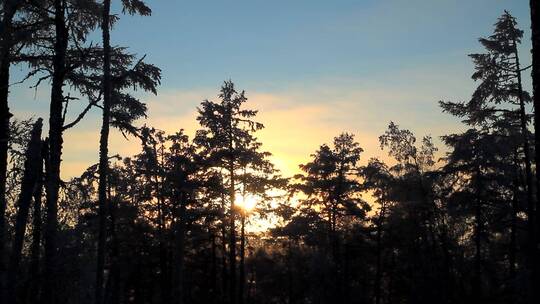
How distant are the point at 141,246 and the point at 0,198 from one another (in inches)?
1216

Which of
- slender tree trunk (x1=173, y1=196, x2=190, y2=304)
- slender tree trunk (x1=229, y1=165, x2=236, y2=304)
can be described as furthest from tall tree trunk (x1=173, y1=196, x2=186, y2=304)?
slender tree trunk (x1=229, y1=165, x2=236, y2=304)

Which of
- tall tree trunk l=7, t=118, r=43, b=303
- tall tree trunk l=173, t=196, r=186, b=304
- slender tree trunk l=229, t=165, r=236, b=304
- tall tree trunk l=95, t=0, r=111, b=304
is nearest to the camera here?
tall tree trunk l=7, t=118, r=43, b=303

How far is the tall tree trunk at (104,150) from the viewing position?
14281 millimetres

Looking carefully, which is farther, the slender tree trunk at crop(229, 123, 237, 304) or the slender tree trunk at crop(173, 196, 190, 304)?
the slender tree trunk at crop(173, 196, 190, 304)

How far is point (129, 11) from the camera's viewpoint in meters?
15.4

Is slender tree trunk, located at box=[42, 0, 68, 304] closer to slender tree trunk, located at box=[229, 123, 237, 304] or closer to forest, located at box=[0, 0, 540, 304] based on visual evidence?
forest, located at box=[0, 0, 540, 304]

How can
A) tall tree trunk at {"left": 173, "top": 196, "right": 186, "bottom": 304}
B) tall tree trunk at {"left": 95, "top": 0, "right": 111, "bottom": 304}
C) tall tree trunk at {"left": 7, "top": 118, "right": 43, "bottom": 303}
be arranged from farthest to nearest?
1. tall tree trunk at {"left": 173, "top": 196, "right": 186, "bottom": 304}
2. tall tree trunk at {"left": 95, "top": 0, "right": 111, "bottom": 304}
3. tall tree trunk at {"left": 7, "top": 118, "right": 43, "bottom": 303}

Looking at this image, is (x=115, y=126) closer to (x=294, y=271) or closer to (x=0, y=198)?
(x=0, y=198)

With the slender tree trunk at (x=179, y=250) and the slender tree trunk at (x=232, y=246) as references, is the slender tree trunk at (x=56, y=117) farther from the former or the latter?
the slender tree trunk at (x=179, y=250)

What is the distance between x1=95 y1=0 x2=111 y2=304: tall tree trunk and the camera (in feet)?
46.9

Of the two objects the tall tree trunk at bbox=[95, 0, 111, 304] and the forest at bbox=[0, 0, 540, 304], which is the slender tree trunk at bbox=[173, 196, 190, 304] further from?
the tall tree trunk at bbox=[95, 0, 111, 304]

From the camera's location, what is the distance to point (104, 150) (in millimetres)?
14883

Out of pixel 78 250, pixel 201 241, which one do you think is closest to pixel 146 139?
pixel 78 250

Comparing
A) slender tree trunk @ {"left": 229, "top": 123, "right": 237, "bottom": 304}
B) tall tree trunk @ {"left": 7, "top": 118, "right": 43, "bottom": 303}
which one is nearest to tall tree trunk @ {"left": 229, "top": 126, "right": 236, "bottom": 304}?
slender tree trunk @ {"left": 229, "top": 123, "right": 237, "bottom": 304}
